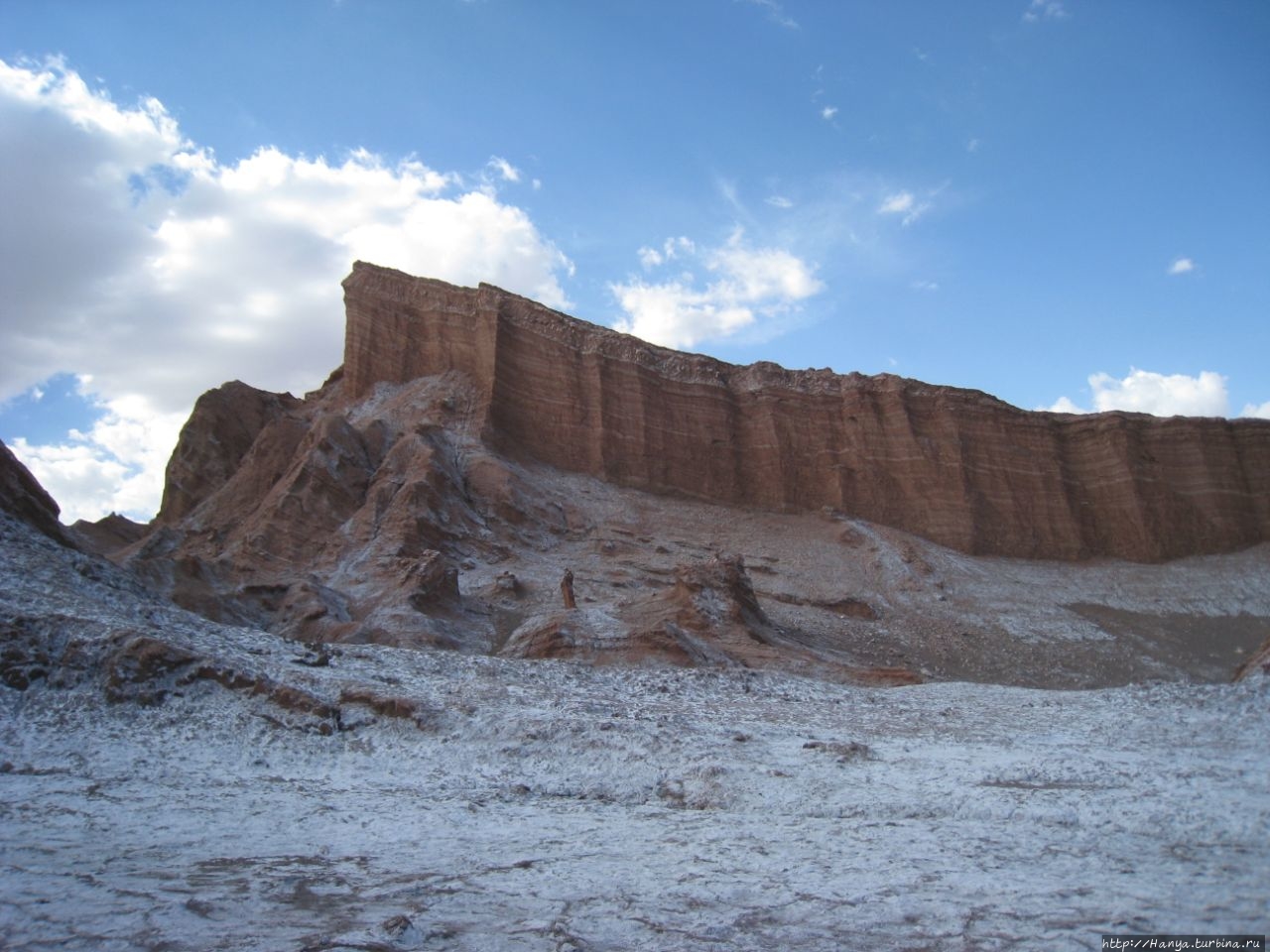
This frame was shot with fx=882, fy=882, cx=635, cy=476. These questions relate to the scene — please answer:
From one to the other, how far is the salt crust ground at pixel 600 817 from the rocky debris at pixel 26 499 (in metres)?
2.98

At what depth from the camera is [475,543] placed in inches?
1216

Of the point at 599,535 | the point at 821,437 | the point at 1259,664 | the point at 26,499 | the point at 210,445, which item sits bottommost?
the point at 1259,664

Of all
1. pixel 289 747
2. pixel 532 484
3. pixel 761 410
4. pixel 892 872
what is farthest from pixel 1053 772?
pixel 761 410

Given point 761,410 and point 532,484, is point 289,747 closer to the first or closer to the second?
point 532,484

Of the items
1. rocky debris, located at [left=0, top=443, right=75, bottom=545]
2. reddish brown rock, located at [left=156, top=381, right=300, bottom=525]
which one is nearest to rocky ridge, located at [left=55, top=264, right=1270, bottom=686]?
reddish brown rock, located at [left=156, top=381, right=300, bottom=525]

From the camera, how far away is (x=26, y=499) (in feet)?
54.1

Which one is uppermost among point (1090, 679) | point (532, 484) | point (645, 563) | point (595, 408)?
point (595, 408)

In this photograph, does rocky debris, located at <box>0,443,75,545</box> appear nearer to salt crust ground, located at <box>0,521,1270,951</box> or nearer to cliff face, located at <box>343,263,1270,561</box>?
salt crust ground, located at <box>0,521,1270,951</box>

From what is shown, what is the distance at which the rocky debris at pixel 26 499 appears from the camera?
52.4ft

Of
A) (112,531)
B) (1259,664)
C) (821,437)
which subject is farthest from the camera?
(821,437)

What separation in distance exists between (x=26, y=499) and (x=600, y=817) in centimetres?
1405

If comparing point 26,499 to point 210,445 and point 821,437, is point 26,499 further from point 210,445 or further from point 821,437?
point 821,437

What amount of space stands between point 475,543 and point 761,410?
21139 millimetres

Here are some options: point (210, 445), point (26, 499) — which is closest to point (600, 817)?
point (26, 499)
